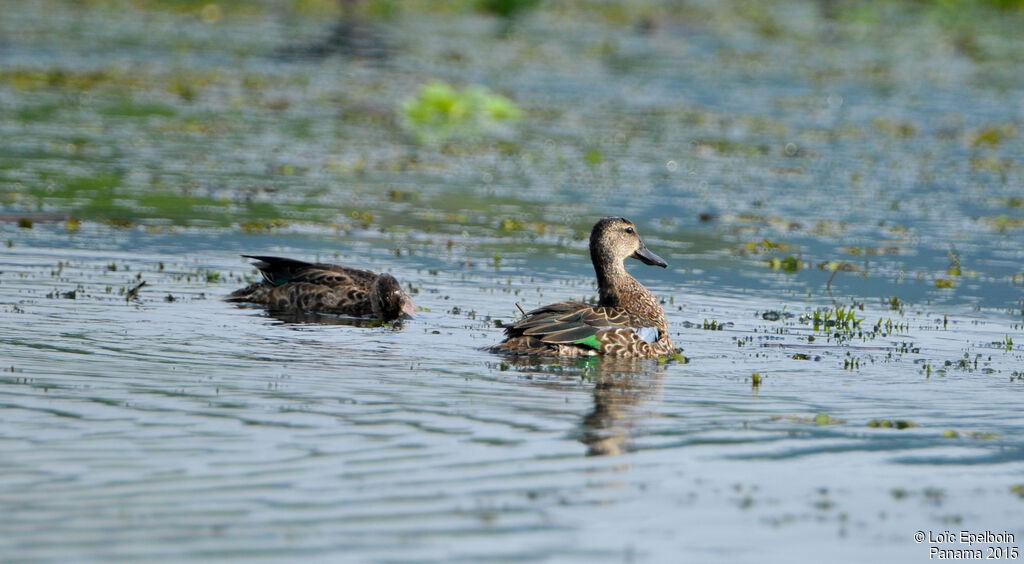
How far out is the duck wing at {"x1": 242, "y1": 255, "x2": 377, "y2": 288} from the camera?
50.1 feet

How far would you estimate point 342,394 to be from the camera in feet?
35.6

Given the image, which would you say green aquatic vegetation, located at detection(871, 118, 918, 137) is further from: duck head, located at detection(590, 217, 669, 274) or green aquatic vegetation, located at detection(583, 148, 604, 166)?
duck head, located at detection(590, 217, 669, 274)

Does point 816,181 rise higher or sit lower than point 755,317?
higher

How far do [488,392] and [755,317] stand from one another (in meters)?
4.84

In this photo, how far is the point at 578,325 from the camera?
1276 centimetres

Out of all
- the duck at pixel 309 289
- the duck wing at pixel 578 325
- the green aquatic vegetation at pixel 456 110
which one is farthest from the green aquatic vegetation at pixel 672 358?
the green aquatic vegetation at pixel 456 110

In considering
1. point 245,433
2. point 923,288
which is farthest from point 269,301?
point 923,288

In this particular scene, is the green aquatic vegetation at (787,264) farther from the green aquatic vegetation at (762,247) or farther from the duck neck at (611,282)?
the duck neck at (611,282)

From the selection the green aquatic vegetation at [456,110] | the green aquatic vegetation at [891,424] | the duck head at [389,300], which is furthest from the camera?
the green aquatic vegetation at [456,110]

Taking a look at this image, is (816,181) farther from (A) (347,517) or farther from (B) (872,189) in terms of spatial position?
(A) (347,517)

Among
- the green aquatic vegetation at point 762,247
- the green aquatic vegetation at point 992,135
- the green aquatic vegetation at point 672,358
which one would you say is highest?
the green aquatic vegetation at point 992,135

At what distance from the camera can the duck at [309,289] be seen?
15141 mm

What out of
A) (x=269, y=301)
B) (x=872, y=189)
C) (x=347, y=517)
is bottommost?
(x=347, y=517)

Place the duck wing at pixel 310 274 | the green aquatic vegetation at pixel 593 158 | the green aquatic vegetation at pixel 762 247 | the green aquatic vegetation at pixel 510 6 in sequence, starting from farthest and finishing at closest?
the green aquatic vegetation at pixel 510 6 → the green aquatic vegetation at pixel 593 158 → the green aquatic vegetation at pixel 762 247 → the duck wing at pixel 310 274
